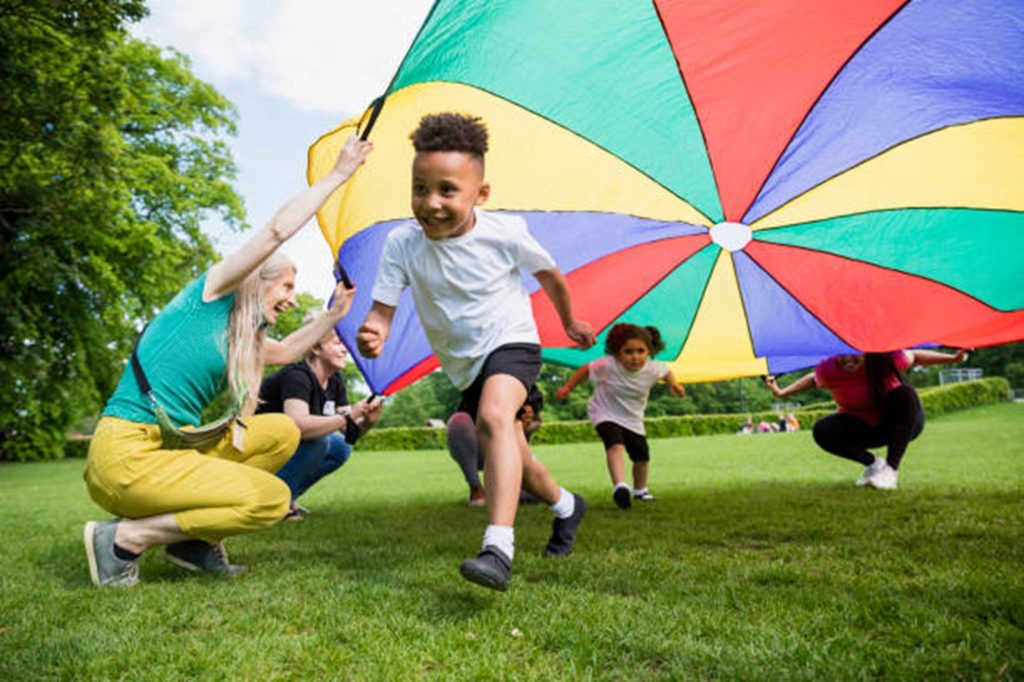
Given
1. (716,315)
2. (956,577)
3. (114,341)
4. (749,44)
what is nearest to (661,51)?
(749,44)

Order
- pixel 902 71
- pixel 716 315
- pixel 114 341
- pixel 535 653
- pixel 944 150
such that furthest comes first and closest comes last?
pixel 114 341
pixel 716 315
pixel 944 150
pixel 902 71
pixel 535 653

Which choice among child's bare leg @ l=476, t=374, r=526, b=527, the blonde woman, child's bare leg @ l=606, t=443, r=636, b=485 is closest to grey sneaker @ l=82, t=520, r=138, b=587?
the blonde woman

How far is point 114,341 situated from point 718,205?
55.0ft

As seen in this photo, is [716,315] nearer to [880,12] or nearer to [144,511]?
[880,12]

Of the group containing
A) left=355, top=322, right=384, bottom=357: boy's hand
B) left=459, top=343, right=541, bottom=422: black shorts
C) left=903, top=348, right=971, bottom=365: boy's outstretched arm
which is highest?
left=355, top=322, right=384, bottom=357: boy's hand

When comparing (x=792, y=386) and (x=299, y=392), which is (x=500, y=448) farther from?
(x=792, y=386)

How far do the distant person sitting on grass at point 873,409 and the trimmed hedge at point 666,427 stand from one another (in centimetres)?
2062

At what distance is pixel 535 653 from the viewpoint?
1852 millimetres

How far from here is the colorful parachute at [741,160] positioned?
3715 mm

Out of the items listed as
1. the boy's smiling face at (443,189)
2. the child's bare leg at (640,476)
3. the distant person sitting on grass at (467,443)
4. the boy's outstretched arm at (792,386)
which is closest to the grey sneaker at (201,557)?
the boy's smiling face at (443,189)

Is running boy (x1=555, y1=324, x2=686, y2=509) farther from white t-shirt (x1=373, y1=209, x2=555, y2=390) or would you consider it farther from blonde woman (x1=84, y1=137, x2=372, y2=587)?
blonde woman (x1=84, y1=137, x2=372, y2=587)

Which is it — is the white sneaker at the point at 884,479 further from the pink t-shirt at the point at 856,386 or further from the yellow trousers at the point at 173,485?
the yellow trousers at the point at 173,485

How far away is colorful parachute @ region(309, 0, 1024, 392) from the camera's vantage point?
3.71 meters

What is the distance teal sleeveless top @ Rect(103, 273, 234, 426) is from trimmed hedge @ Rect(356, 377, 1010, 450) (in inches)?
895
